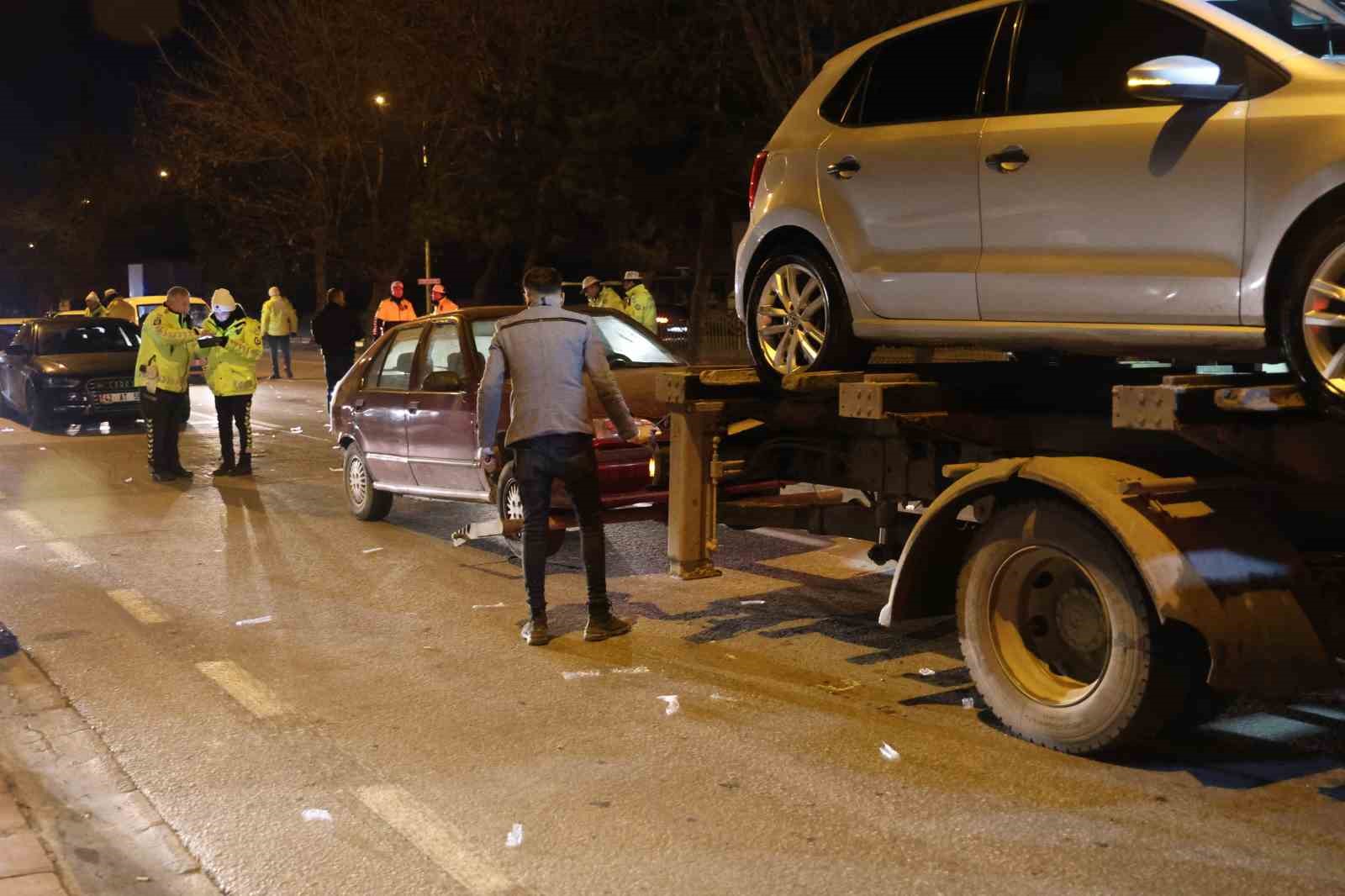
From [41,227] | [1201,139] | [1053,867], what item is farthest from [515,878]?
[41,227]

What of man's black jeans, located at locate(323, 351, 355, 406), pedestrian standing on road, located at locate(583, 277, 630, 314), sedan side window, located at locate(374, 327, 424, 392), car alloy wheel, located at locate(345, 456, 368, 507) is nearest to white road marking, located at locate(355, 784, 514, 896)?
sedan side window, located at locate(374, 327, 424, 392)

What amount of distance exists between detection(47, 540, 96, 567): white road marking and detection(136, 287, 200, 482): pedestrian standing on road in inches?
148

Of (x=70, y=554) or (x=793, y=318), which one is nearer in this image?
(x=793, y=318)

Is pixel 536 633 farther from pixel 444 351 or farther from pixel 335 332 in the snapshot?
pixel 335 332

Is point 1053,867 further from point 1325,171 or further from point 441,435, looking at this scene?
point 441,435

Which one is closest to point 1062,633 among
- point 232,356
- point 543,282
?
point 543,282

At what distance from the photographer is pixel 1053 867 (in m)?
4.51

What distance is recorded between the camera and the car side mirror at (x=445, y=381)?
10219mm

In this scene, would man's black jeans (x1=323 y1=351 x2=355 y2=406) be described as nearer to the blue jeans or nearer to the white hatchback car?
the blue jeans

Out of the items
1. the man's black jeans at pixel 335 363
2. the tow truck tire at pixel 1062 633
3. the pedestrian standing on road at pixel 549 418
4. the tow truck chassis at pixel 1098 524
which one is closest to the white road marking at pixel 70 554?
the pedestrian standing on road at pixel 549 418

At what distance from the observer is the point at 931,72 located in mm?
6465

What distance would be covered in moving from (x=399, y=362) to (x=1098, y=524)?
7244 mm

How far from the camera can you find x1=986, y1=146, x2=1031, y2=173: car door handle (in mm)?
5867

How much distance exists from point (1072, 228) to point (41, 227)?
88.9 metres
